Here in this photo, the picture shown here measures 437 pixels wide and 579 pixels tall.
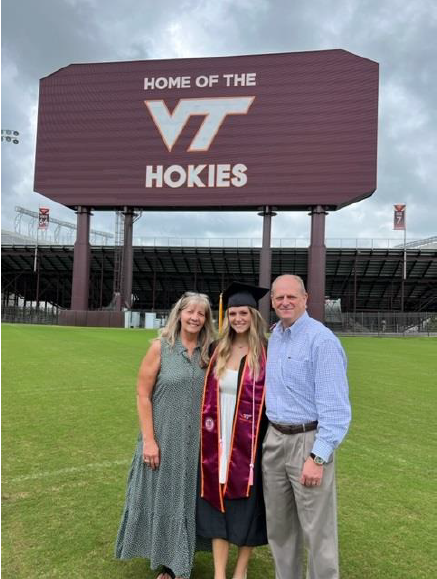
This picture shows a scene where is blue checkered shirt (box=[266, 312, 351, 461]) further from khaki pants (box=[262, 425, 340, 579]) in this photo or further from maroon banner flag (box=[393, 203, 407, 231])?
maroon banner flag (box=[393, 203, 407, 231])

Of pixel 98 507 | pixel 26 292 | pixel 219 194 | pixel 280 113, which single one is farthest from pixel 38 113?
pixel 98 507

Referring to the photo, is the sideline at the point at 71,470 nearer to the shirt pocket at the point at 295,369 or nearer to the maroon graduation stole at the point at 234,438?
the maroon graduation stole at the point at 234,438

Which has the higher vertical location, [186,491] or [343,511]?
[186,491]

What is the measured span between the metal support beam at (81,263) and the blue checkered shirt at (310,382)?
3586cm

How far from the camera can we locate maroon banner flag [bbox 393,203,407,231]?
38.6 m

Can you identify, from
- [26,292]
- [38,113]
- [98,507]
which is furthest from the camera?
[26,292]

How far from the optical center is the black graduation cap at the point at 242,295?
297 cm

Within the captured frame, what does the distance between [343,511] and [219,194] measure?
31.6 m

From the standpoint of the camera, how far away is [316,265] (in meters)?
34.1

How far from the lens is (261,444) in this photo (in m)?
2.88

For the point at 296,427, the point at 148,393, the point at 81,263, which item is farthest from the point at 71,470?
the point at 81,263

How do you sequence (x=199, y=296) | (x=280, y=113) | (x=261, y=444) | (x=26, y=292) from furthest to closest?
(x=26, y=292)
(x=280, y=113)
(x=199, y=296)
(x=261, y=444)

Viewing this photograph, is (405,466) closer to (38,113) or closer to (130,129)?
(130,129)

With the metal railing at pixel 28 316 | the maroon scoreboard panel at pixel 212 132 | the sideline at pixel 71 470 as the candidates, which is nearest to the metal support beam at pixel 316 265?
the maroon scoreboard panel at pixel 212 132
